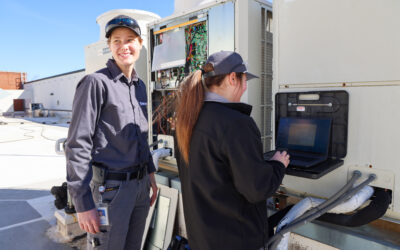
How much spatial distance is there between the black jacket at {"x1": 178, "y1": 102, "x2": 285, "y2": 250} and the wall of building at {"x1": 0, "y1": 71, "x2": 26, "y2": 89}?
115 ft

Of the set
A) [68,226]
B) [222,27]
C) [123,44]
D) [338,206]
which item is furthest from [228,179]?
[68,226]

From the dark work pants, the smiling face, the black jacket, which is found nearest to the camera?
the black jacket

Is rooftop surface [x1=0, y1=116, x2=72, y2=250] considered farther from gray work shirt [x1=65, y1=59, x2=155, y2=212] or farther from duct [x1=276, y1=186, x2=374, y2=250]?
duct [x1=276, y1=186, x2=374, y2=250]

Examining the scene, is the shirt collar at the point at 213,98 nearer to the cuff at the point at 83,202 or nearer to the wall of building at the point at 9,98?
the cuff at the point at 83,202

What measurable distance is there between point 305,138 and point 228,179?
0.91 metres

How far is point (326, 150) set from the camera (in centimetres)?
175

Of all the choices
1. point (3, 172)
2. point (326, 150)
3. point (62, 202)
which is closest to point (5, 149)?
point (3, 172)

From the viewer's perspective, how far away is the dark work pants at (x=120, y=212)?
1513mm

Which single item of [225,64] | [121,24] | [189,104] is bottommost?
[189,104]

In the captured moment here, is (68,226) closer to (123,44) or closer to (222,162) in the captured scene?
(123,44)

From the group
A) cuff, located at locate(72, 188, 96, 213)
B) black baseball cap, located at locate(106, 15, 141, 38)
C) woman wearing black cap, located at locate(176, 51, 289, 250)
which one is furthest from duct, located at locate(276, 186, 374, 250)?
black baseball cap, located at locate(106, 15, 141, 38)

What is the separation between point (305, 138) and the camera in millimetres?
1853

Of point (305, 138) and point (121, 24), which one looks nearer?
point (121, 24)

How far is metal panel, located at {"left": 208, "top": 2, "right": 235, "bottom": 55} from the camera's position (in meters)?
2.37
